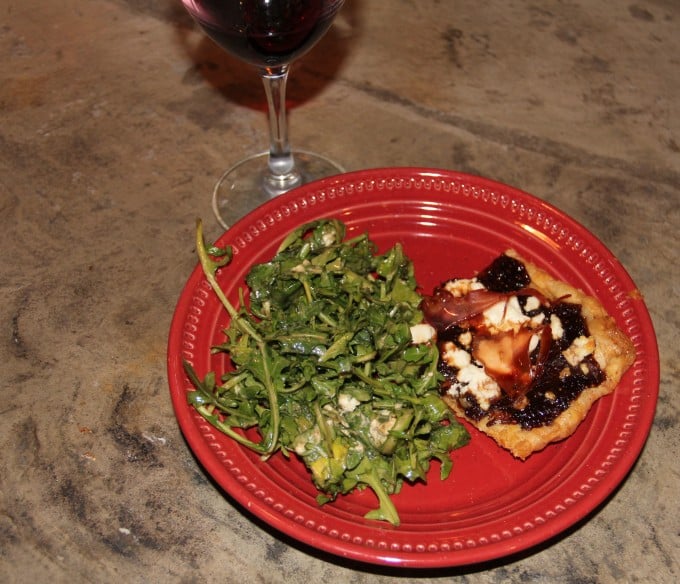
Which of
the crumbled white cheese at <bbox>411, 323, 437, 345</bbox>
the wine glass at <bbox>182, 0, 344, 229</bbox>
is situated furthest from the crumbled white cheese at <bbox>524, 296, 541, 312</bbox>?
the wine glass at <bbox>182, 0, 344, 229</bbox>

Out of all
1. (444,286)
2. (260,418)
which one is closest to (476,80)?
(444,286)

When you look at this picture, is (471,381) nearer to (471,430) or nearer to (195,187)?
(471,430)

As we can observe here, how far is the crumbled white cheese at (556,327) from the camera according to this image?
198 cm

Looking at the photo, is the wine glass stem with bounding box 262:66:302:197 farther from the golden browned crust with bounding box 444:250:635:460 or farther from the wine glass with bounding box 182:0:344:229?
the golden browned crust with bounding box 444:250:635:460

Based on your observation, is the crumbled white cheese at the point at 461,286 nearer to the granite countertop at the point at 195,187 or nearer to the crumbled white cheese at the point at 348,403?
the crumbled white cheese at the point at 348,403

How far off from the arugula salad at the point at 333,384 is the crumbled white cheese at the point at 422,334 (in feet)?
0.05

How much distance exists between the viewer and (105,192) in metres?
2.64

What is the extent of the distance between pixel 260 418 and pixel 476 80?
69.8 inches

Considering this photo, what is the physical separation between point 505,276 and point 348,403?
0.58 m

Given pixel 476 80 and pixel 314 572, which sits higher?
pixel 476 80

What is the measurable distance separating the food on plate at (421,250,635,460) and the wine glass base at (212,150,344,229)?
83 cm

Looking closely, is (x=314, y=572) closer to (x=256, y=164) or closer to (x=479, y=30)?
(x=256, y=164)

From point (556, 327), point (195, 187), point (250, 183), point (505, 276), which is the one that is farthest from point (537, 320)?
point (195, 187)

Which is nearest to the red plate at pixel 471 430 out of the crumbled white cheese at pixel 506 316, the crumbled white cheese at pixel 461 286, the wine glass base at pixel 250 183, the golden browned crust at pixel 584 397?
the golden browned crust at pixel 584 397
